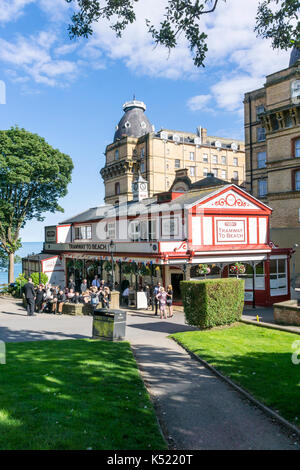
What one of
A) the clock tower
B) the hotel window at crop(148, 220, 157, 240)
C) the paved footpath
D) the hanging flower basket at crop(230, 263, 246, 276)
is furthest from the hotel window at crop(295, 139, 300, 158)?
the paved footpath

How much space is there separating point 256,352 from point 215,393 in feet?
12.7

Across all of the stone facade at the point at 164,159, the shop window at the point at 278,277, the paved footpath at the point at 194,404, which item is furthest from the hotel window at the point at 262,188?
the paved footpath at the point at 194,404

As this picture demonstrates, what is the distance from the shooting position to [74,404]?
7531mm

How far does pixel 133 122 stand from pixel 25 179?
34352mm

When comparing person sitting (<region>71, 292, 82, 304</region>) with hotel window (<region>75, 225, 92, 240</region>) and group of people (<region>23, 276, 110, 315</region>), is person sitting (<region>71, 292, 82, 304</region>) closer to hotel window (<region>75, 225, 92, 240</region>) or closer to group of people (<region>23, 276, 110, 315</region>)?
group of people (<region>23, 276, 110, 315</region>)

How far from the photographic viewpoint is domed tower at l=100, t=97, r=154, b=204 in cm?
6425

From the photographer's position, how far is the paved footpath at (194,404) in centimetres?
686

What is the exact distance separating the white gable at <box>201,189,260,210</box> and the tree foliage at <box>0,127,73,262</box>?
2168 cm

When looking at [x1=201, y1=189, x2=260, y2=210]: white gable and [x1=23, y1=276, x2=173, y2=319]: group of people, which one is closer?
[x1=23, y1=276, x2=173, y2=319]: group of people

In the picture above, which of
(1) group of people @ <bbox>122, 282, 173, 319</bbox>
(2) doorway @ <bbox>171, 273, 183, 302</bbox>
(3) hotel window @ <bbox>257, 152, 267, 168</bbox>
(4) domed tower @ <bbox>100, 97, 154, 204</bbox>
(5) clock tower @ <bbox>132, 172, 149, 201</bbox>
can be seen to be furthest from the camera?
(4) domed tower @ <bbox>100, 97, 154, 204</bbox>

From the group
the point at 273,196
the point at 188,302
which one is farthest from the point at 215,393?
the point at 273,196

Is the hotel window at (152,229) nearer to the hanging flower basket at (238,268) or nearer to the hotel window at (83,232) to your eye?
the hanging flower basket at (238,268)
